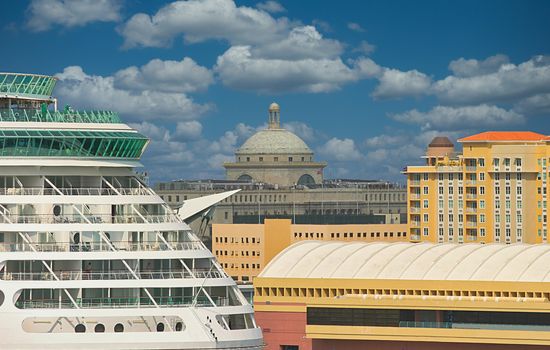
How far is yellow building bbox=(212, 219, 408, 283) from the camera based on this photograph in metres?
183

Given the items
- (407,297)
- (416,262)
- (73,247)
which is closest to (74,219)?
(73,247)

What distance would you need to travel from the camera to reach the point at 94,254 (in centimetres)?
6994

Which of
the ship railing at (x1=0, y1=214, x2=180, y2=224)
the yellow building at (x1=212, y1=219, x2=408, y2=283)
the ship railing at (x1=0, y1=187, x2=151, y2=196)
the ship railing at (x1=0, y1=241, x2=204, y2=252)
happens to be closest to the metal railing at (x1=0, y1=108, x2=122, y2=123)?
the ship railing at (x1=0, y1=187, x2=151, y2=196)

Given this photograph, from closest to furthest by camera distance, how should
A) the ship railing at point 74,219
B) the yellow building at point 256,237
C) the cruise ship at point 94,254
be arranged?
the cruise ship at point 94,254 → the ship railing at point 74,219 → the yellow building at point 256,237

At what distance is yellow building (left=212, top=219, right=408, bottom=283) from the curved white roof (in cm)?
6795

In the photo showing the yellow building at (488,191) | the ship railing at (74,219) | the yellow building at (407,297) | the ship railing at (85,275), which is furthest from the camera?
the yellow building at (488,191)

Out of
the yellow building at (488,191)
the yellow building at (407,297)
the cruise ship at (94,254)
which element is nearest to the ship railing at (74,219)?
the cruise ship at (94,254)

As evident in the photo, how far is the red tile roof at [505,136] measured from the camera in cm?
16538

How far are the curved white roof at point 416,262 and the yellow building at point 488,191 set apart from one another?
5360 cm

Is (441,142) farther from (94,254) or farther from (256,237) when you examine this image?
(94,254)

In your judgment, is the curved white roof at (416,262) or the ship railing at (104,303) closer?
the ship railing at (104,303)

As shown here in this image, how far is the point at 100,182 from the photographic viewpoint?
7269cm

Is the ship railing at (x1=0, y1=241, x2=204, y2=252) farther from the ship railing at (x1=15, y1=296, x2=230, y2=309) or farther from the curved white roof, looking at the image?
the curved white roof

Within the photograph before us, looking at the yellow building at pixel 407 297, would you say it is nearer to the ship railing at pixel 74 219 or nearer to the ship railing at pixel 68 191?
the ship railing at pixel 68 191
